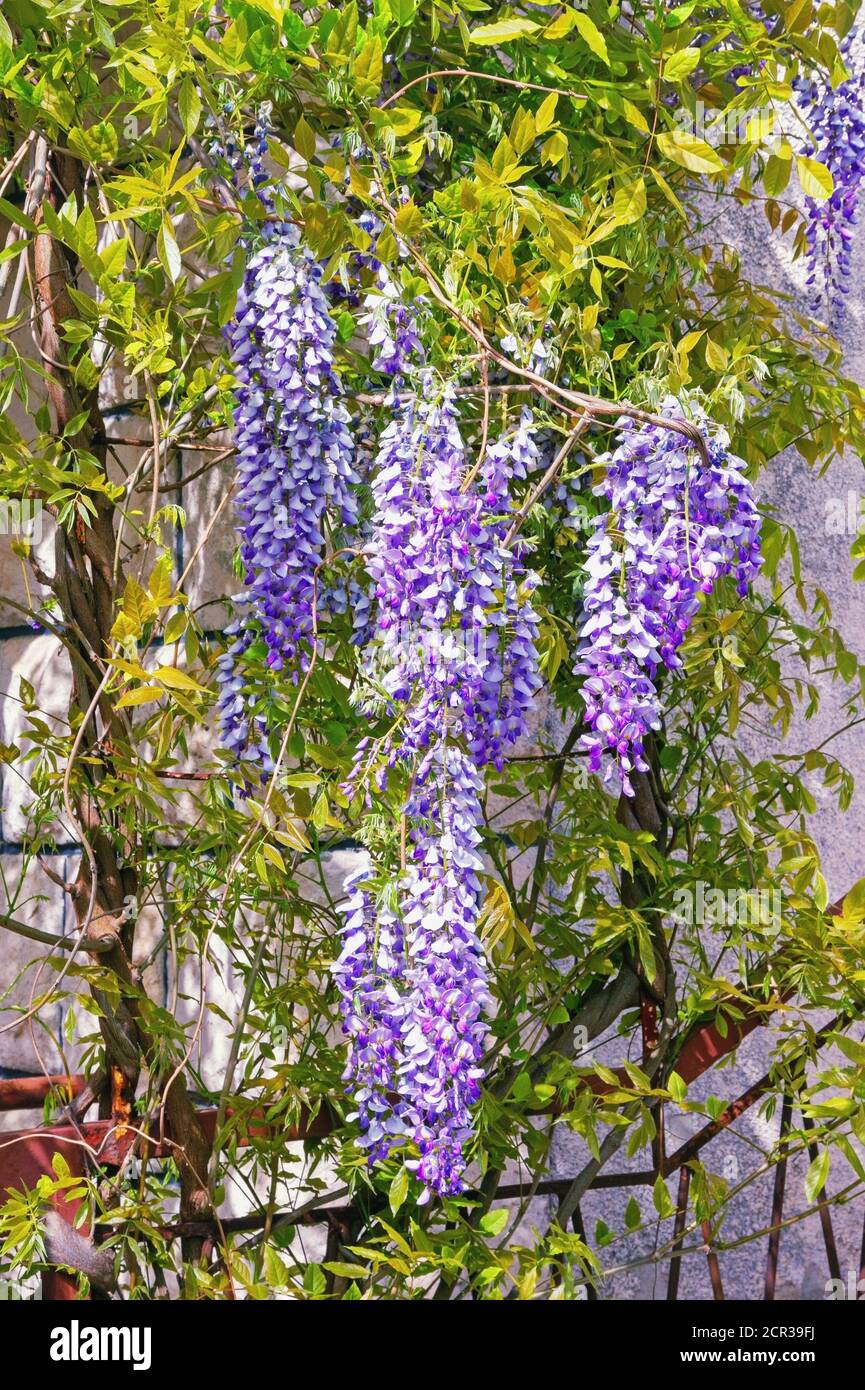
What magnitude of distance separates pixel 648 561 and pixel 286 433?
1.29ft

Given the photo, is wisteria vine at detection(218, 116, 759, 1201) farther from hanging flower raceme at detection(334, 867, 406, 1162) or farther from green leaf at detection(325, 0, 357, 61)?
green leaf at detection(325, 0, 357, 61)

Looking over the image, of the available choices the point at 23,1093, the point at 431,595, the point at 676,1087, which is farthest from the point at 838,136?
the point at 23,1093

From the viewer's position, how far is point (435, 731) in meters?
1.24

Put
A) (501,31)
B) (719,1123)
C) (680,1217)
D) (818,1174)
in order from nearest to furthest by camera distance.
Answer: (501,31) < (818,1174) < (719,1123) < (680,1217)

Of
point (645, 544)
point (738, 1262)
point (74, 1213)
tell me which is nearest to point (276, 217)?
point (645, 544)

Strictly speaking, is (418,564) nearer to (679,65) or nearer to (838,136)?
(679,65)

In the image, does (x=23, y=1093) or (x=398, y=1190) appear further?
(x=23, y=1093)

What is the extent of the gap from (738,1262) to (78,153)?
2.07 meters

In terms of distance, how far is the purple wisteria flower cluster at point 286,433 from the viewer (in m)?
1.34

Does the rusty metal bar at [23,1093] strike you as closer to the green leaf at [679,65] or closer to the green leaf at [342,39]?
the green leaf at [342,39]

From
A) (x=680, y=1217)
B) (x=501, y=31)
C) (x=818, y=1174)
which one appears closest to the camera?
(x=501, y=31)

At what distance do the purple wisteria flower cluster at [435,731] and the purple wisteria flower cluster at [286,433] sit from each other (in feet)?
0.37

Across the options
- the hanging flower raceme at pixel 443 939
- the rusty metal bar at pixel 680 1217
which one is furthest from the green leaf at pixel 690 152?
the rusty metal bar at pixel 680 1217

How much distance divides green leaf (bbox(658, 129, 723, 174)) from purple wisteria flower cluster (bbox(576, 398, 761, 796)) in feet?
0.68
